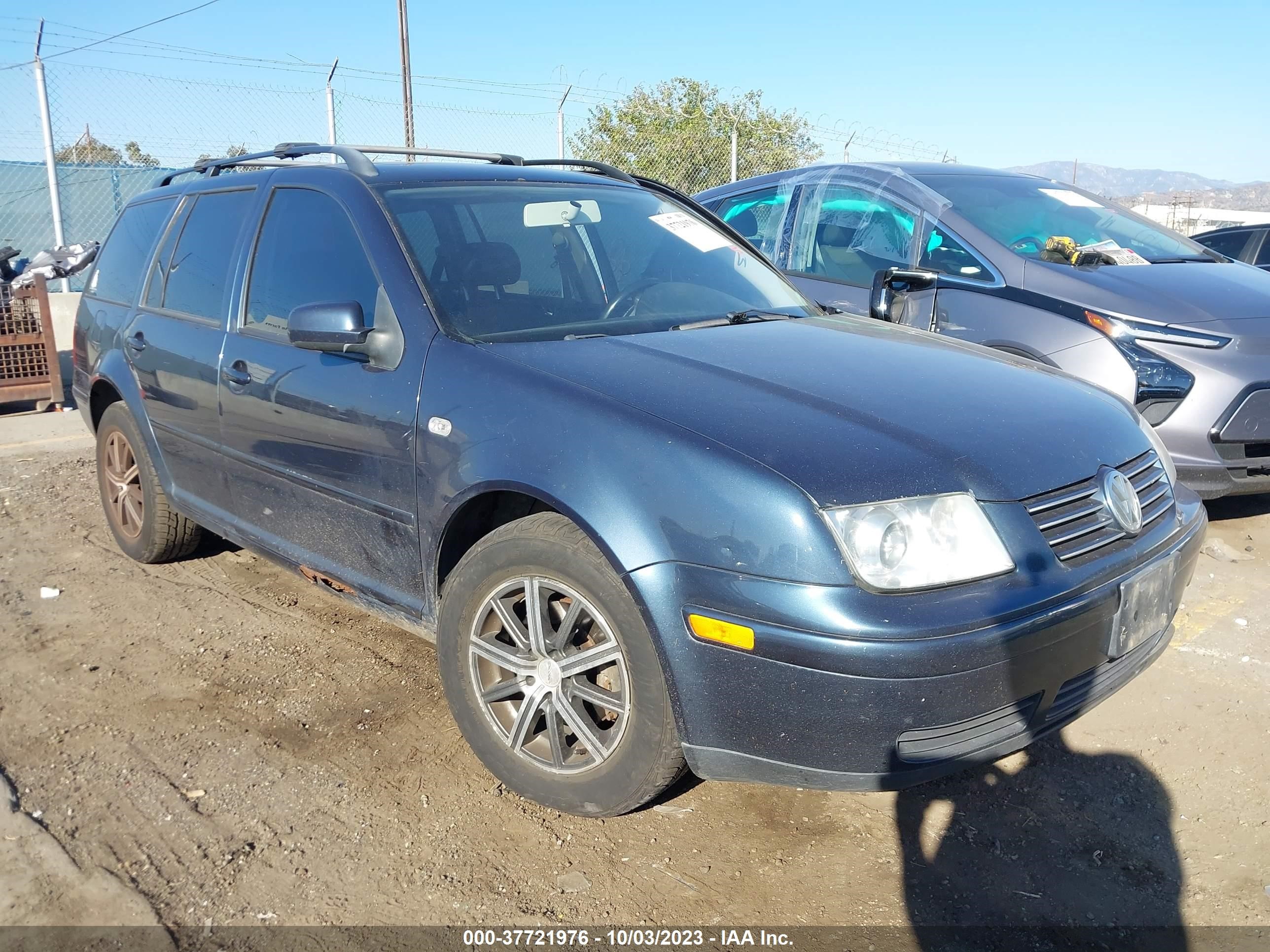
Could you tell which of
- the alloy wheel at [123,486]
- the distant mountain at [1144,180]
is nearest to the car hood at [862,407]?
the alloy wheel at [123,486]

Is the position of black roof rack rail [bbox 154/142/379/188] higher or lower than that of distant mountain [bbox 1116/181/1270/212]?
higher

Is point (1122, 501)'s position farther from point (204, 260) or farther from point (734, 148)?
point (734, 148)

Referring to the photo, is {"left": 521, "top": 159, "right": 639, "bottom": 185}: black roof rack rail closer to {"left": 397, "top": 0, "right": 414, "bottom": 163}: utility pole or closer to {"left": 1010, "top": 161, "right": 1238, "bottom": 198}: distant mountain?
{"left": 397, "top": 0, "right": 414, "bottom": 163}: utility pole

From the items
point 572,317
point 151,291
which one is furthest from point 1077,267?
point 151,291

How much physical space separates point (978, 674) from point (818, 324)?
158 centimetres

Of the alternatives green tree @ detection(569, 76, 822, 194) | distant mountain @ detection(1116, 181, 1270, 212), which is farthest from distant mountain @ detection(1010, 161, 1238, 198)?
green tree @ detection(569, 76, 822, 194)

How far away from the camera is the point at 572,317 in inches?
121

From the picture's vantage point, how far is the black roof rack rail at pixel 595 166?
13.4 feet

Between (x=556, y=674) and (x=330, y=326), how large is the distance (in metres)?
1.20

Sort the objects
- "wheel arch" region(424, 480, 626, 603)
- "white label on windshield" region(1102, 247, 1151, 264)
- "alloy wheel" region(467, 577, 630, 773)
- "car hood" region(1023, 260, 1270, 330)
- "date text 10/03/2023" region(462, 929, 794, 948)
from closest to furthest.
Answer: "date text 10/03/2023" region(462, 929, 794, 948)
"alloy wheel" region(467, 577, 630, 773)
"wheel arch" region(424, 480, 626, 603)
"car hood" region(1023, 260, 1270, 330)
"white label on windshield" region(1102, 247, 1151, 264)

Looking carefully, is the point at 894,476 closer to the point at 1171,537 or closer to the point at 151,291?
the point at 1171,537

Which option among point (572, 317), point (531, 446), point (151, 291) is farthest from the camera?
point (151, 291)

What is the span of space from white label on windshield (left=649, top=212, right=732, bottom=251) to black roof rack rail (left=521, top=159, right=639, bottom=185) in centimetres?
33

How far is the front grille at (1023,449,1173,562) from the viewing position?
2336 millimetres
